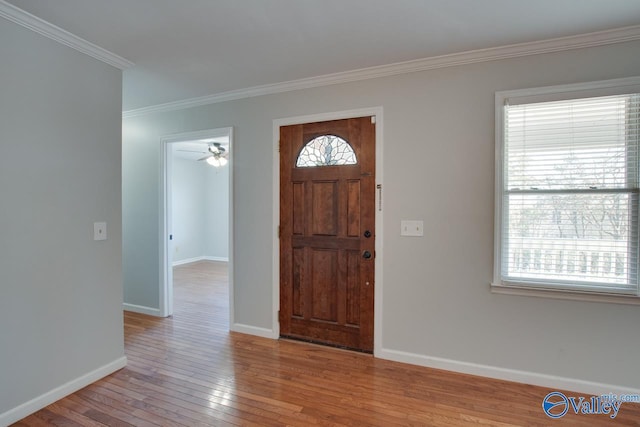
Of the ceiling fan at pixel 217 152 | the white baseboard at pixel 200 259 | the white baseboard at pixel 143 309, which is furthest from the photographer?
the white baseboard at pixel 200 259

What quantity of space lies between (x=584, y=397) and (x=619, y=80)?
7.45ft

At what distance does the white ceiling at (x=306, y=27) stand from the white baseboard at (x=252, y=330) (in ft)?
8.47

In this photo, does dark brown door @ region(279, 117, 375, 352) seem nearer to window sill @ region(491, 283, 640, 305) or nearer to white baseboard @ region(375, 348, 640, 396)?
white baseboard @ region(375, 348, 640, 396)

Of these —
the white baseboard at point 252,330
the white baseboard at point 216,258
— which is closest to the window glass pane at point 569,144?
the white baseboard at point 252,330

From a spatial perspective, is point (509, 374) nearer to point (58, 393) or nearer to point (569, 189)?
point (569, 189)

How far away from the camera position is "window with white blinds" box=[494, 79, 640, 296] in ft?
6.89

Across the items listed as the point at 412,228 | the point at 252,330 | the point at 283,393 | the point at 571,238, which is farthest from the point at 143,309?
the point at 571,238

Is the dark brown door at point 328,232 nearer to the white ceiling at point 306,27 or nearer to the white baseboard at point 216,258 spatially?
the white ceiling at point 306,27

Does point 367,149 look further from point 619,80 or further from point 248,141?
point 619,80

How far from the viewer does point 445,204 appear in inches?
99.2

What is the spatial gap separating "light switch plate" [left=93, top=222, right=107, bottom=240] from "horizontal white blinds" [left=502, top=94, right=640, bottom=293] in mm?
3214

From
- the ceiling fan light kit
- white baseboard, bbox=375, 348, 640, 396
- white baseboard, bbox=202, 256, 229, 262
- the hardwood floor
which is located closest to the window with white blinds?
white baseboard, bbox=375, 348, 640, 396

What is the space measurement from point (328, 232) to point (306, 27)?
170 centimetres

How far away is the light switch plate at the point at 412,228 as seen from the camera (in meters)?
2.59
